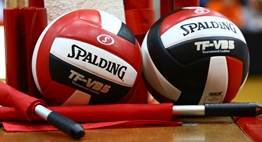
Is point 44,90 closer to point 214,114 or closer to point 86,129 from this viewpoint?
point 86,129

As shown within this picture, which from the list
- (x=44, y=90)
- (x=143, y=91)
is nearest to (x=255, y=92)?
(x=143, y=91)

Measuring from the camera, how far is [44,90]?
112 centimetres

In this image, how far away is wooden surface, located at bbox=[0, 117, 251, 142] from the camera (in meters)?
0.92

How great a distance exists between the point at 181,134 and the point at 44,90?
0.40 meters

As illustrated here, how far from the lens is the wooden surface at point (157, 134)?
0.92 m

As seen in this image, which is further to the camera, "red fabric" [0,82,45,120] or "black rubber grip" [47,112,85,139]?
"red fabric" [0,82,45,120]

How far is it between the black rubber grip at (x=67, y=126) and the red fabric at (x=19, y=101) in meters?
0.09

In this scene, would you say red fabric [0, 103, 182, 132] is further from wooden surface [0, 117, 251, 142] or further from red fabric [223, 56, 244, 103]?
red fabric [223, 56, 244, 103]

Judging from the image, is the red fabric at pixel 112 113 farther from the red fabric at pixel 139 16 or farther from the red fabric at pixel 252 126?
the red fabric at pixel 139 16

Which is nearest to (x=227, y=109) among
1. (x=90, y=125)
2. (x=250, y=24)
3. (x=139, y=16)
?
(x=90, y=125)


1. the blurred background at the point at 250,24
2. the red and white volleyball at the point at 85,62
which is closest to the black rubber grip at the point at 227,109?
the red and white volleyball at the point at 85,62

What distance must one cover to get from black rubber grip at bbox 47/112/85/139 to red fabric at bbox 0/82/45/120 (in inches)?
3.4

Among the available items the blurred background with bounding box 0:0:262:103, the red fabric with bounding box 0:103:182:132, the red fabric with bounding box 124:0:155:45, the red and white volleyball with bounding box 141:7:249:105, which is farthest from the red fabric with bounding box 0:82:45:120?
the blurred background with bounding box 0:0:262:103

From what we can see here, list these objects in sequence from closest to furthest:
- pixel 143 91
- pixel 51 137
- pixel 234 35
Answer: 1. pixel 51 137
2. pixel 234 35
3. pixel 143 91
